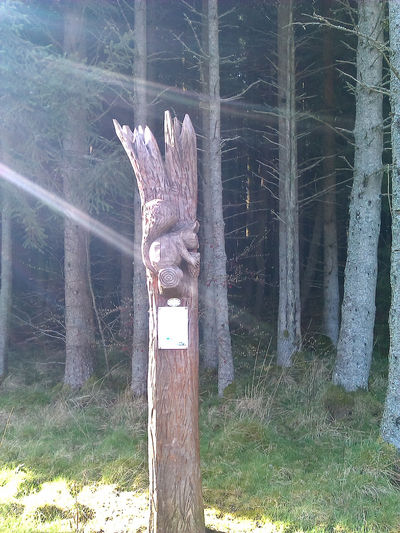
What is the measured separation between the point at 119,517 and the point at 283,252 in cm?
649

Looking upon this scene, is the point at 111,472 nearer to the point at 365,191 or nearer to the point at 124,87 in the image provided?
the point at 365,191

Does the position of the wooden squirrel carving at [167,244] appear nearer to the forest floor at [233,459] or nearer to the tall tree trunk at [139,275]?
the forest floor at [233,459]

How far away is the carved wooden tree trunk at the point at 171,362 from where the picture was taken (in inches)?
155

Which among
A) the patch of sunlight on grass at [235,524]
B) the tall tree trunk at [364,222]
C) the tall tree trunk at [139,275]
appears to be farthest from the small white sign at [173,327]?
the tall tree trunk at [139,275]

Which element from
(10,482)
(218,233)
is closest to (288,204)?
(218,233)

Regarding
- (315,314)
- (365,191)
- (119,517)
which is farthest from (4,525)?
(315,314)

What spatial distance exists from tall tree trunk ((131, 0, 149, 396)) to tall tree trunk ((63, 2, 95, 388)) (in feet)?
3.74

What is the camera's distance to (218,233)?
805 centimetres

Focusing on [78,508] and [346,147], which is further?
[346,147]

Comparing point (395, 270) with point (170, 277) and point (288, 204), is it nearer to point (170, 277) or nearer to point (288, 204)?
Result: point (170, 277)

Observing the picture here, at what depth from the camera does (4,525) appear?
448 centimetres

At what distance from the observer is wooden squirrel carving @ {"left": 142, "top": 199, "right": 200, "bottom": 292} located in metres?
3.85

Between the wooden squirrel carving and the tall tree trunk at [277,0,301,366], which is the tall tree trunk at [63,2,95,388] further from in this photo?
the wooden squirrel carving

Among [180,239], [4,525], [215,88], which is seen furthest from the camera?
[215,88]
